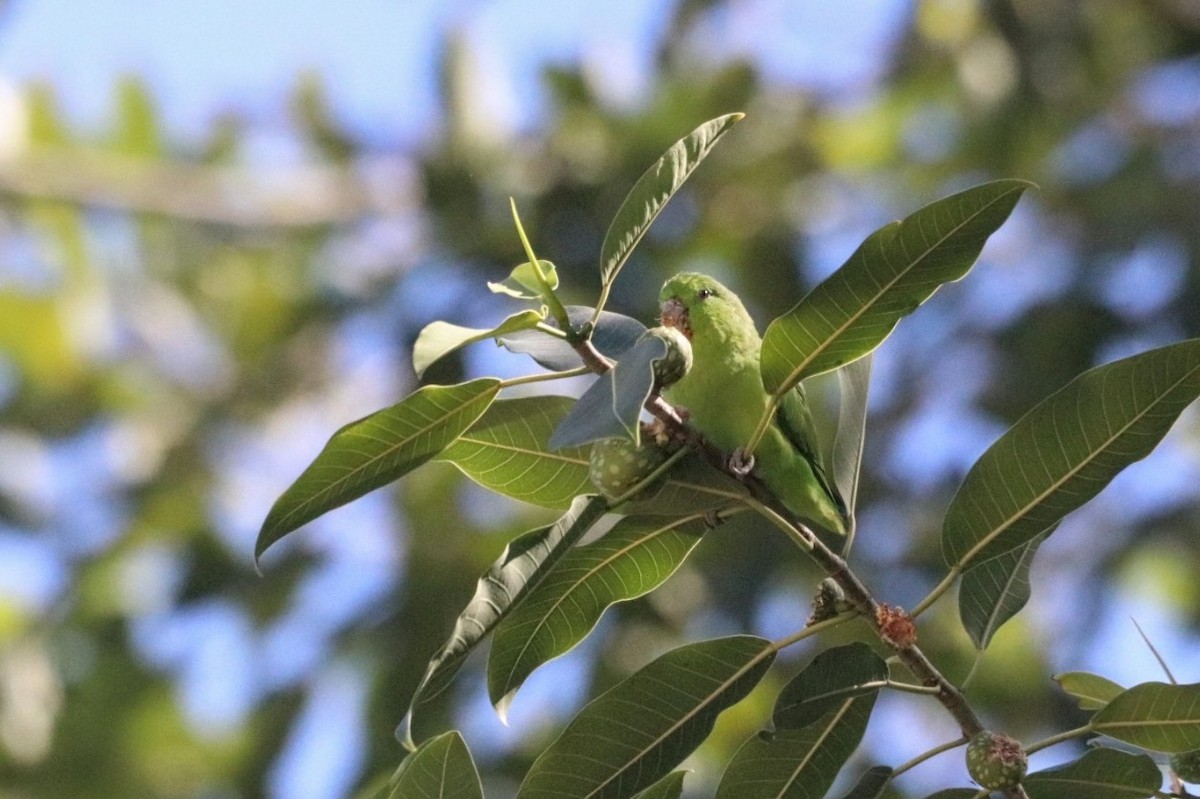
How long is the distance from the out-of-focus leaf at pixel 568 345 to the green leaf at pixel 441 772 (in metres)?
0.45

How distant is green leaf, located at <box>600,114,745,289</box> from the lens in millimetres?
1554

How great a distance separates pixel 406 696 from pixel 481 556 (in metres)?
1.02

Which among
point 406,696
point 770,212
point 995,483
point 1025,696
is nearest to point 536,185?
point 770,212

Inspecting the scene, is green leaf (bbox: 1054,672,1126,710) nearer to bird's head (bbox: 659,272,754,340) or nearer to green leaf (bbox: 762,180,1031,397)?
green leaf (bbox: 762,180,1031,397)

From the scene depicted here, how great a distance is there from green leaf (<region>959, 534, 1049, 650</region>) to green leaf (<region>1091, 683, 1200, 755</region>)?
8.6 inches

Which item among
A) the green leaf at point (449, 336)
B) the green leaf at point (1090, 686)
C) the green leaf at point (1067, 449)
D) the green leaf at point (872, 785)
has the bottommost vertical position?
the green leaf at point (872, 785)

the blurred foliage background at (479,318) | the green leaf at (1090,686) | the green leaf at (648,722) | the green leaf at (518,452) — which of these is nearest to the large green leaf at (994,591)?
the green leaf at (1090,686)

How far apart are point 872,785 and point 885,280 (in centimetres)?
63

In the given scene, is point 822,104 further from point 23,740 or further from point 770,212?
point 23,740

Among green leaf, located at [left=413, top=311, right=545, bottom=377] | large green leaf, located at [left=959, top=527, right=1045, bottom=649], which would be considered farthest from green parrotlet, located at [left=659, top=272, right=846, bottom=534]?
green leaf, located at [left=413, top=311, right=545, bottom=377]

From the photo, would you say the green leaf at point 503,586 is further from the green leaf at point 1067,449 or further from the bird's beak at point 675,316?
the bird's beak at point 675,316

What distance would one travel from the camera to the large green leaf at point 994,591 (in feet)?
6.07

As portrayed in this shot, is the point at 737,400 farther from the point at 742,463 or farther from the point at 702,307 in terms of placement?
the point at 742,463

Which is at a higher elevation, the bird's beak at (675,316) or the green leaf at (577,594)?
the bird's beak at (675,316)
